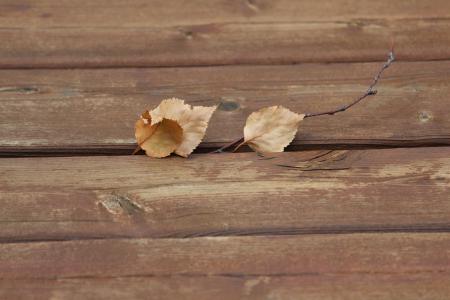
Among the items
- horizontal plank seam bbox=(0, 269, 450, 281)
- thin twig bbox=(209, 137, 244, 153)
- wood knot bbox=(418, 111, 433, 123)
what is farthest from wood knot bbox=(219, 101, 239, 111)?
horizontal plank seam bbox=(0, 269, 450, 281)

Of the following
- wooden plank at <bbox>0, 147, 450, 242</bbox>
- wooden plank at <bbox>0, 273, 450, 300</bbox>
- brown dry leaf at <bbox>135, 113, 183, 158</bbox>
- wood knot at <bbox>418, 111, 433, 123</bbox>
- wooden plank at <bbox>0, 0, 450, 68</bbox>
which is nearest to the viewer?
wooden plank at <bbox>0, 273, 450, 300</bbox>

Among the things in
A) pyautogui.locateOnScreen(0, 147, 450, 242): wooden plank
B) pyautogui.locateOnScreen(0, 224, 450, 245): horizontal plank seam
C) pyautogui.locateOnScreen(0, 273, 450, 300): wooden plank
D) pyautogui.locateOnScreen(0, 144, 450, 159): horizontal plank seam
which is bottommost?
pyautogui.locateOnScreen(0, 273, 450, 300): wooden plank

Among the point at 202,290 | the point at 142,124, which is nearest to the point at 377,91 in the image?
the point at 142,124

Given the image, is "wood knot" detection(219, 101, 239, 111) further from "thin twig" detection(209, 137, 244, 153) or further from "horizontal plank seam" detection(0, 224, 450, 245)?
"horizontal plank seam" detection(0, 224, 450, 245)

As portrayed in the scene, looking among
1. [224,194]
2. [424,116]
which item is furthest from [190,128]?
[424,116]

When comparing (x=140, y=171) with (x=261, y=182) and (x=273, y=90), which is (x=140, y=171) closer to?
(x=261, y=182)

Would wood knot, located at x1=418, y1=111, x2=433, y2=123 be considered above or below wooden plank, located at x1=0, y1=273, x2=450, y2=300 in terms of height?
above

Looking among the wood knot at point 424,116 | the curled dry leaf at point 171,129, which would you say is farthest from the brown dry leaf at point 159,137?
the wood knot at point 424,116
